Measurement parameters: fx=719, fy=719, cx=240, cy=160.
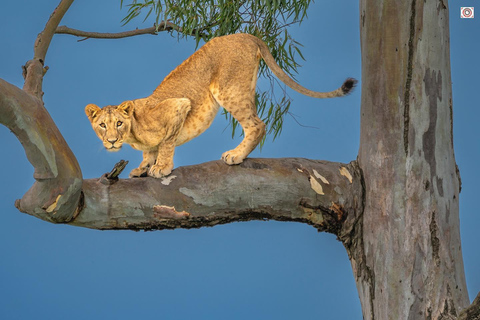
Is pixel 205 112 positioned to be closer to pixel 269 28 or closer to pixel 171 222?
pixel 171 222

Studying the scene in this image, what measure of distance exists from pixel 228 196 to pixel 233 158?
0.56 ft

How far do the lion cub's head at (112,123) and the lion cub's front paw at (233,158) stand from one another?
41 cm

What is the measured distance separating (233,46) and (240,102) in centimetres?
25

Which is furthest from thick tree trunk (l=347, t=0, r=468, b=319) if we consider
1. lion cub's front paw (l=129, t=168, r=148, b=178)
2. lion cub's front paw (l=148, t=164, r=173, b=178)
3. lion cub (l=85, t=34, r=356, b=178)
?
lion cub's front paw (l=129, t=168, r=148, b=178)

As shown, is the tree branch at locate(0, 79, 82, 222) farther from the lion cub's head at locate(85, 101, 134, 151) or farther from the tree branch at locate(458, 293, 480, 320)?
the tree branch at locate(458, 293, 480, 320)

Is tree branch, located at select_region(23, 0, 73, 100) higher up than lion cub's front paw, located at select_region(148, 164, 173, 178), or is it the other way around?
tree branch, located at select_region(23, 0, 73, 100)

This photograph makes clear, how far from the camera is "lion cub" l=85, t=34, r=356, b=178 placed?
9.51ft

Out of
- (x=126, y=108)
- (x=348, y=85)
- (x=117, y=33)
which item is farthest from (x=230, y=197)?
(x=117, y=33)

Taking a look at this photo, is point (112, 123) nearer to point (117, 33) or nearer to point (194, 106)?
point (194, 106)

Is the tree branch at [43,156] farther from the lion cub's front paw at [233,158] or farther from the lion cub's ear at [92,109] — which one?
the lion cub's front paw at [233,158]

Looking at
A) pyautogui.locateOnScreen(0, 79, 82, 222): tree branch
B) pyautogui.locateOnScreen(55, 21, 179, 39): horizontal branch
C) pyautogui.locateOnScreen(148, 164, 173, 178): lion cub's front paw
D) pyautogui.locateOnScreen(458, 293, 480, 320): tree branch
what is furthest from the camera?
pyautogui.locateOnScreen(55, 21, 179, 39): horizontal branch

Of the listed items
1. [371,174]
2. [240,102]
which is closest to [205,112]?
[240,102]

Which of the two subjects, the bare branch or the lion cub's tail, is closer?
the lion cub's tail

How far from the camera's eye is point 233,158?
2.87m
